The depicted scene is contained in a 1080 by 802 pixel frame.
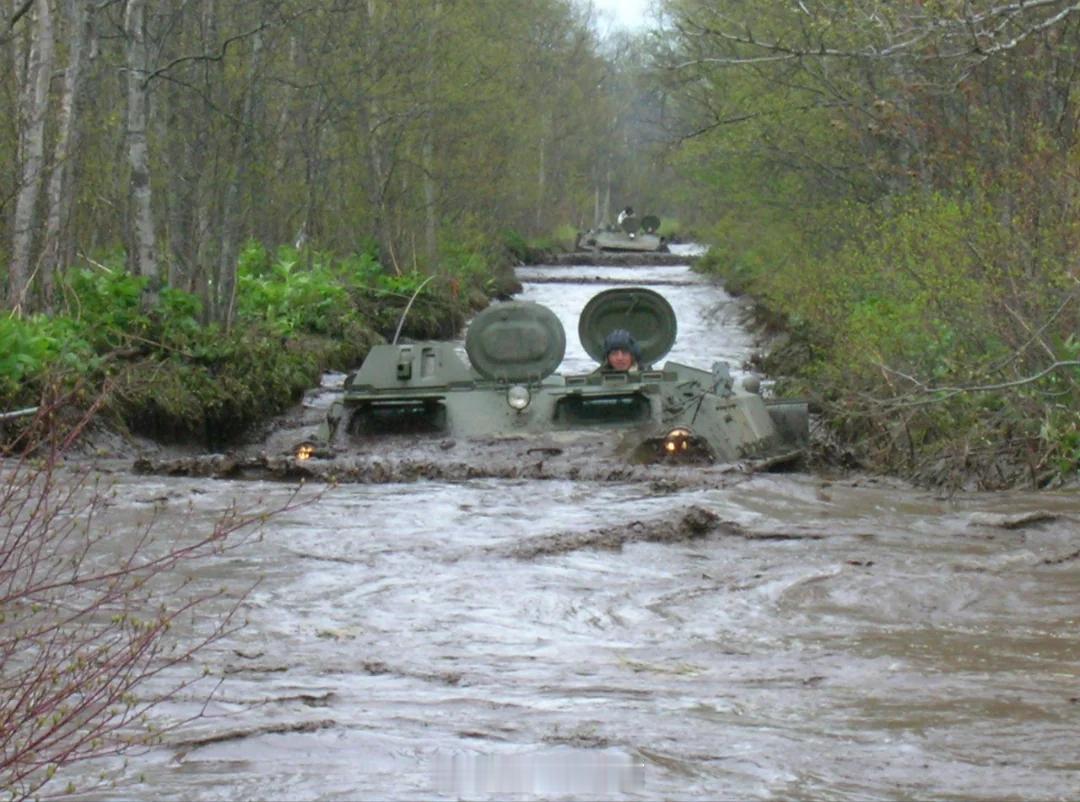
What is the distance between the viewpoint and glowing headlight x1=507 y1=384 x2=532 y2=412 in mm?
16078

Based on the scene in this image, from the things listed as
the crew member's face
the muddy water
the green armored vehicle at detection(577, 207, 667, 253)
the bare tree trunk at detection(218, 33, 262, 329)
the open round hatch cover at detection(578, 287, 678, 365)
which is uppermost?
the green armored vehicle at detection(577, 207, 667, 253)

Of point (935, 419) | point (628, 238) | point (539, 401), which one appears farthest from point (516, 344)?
point (628, 238)

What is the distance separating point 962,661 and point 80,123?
14.4 m

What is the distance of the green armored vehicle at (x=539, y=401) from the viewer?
15930 millimetres

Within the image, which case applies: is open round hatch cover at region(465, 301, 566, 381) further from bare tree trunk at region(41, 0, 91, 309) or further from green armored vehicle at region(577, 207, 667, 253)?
green armored vehicle at region(577, 207, 667, 253)

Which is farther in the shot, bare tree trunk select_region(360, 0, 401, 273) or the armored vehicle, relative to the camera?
the armored vehicle

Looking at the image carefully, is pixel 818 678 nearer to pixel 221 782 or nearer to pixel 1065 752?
pixel 1065 752

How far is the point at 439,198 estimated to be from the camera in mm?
36531

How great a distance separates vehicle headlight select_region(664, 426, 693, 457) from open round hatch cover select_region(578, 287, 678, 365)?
7.09 feet

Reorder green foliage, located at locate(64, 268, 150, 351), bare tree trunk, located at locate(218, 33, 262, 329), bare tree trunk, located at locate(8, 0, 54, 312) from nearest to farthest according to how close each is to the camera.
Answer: bare tree trunk, located at locate(8, 0, 54, 312) → green foliage, located at locate(64, 268, 150, 351) → bare tree trunk, located at locate(218, 33, 262, 329)

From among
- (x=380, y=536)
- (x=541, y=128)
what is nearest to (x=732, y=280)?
(x=541, y=128)

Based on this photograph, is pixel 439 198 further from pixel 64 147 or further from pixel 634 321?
pixel 634 321

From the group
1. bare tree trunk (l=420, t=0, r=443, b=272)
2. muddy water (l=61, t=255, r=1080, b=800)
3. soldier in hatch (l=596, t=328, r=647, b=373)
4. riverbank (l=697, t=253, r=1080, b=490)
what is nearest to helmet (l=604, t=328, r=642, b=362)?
soldier in hatch (l=596, t=328, r=647, b=373)

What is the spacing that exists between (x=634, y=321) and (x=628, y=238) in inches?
1744
